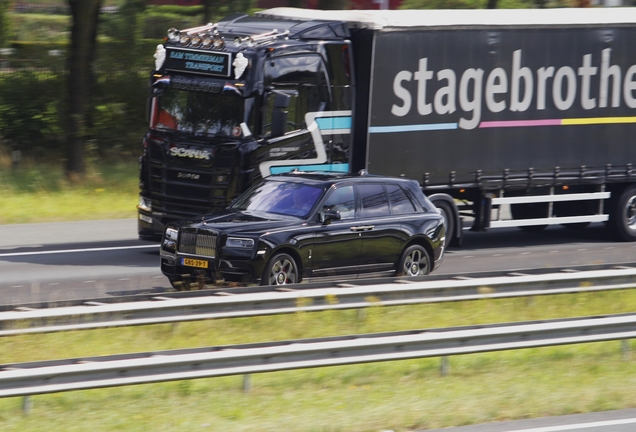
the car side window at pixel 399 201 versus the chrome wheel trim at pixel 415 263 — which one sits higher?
the car side window at pixel 399 201

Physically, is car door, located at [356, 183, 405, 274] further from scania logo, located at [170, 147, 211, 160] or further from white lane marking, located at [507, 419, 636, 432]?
white lane marking, located at [507, 419, 636, 432]

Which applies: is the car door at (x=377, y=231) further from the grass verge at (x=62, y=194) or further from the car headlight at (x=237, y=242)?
the grass verge at (x=62, y=194)

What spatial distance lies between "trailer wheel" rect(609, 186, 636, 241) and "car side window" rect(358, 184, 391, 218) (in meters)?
7.13

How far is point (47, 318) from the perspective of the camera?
920 cm

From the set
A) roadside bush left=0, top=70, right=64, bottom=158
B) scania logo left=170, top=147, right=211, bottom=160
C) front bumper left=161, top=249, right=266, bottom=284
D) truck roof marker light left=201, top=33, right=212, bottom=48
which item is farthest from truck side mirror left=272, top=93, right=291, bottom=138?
roadside bush left=0, top=70, right=64, bottom=158

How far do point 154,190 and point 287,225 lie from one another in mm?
4310

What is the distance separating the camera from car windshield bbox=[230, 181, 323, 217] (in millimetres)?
13555

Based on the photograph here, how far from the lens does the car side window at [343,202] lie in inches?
537

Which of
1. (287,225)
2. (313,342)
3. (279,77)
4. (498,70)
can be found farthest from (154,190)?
(313,342)

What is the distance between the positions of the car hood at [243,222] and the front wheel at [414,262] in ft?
5.62

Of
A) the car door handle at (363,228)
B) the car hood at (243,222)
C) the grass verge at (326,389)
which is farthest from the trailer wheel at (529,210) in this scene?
the grass verge at (326,389)

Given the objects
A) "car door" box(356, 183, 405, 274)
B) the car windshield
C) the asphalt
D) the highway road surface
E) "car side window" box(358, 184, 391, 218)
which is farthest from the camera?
the asphalt

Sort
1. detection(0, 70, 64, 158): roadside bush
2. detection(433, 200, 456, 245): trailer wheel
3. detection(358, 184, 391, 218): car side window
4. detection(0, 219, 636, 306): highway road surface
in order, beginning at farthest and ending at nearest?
detection(0, 70, 64, 158): roadside bush → detection(433, 200, 456, 245): trailer wheel → detection(0, 219, 636, 306): highway road surface → detection(358, 184, 391, 218): car side window

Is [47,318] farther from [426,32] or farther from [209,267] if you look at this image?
[426,32]
